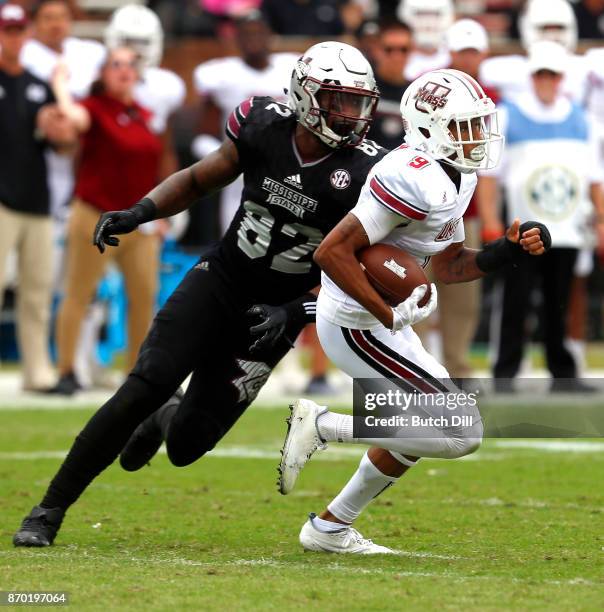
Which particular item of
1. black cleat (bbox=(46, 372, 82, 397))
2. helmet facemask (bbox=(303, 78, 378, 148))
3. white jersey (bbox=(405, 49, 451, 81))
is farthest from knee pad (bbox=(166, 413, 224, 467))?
white jersey (bbox=(405, 49, 451, 81))

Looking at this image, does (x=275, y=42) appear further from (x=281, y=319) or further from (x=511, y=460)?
(x=281, y=319)

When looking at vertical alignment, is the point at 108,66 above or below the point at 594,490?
above

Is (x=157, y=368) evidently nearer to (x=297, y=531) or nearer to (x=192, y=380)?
(x=192, y=380)

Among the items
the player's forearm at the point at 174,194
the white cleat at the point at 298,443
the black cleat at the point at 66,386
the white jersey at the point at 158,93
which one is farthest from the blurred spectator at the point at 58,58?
the white cleat at the point at 298,443

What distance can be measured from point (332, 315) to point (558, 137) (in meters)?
4.44

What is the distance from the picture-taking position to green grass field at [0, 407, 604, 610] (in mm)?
3969

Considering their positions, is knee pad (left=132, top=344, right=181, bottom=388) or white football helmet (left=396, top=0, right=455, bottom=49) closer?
knee pad (left=132, top=344, right=181, bottom=388)

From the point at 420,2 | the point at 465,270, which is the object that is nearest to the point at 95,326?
the point at 420,2

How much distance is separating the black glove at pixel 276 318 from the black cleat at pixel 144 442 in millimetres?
590

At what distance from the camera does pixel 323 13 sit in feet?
41.0

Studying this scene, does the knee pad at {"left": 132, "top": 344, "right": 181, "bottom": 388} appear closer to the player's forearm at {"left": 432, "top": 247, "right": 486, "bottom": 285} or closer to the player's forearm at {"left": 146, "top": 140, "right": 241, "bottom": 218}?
the player's forearm at {"left": 146, "top": 140, "right": 241, "bottom": 218}

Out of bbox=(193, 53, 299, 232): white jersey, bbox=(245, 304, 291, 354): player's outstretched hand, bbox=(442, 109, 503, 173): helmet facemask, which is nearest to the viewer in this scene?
bbox=(442, 109, 503, 173): helmet facemask

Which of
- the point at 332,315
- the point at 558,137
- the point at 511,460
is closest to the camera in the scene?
the point at 332,315

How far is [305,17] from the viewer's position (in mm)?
12484
